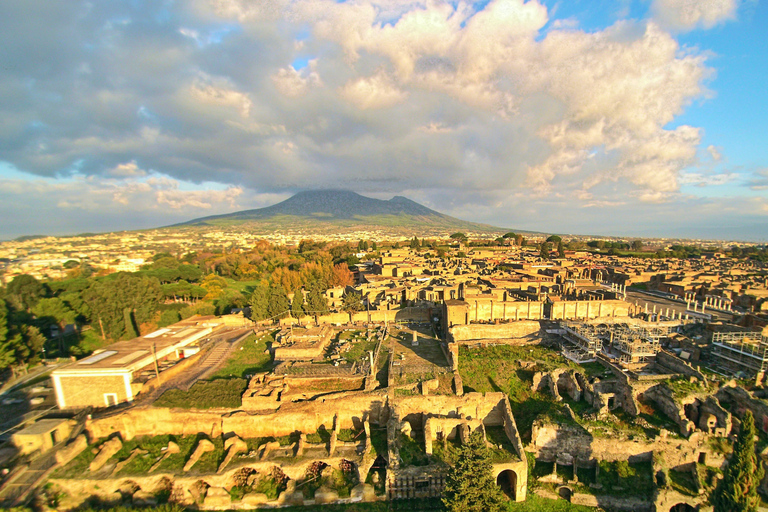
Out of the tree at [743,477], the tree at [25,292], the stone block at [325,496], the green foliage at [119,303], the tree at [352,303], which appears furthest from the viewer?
the tree at [352,303]

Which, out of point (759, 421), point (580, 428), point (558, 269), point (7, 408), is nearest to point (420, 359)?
point (580, 428)

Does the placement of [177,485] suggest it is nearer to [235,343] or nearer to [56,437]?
[56,437]

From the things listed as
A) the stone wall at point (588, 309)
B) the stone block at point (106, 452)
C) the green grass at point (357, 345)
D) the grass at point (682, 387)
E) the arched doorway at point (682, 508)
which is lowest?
the arched doorway at point (682, 508)

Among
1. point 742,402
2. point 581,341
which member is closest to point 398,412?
point 581,341

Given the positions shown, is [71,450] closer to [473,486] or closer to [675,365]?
[473,486]

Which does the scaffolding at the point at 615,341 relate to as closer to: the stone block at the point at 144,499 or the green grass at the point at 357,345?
the green grass at the point at 357,345

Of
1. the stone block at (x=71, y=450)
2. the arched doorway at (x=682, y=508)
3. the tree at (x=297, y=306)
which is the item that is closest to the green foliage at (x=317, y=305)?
the tree at (x=297, y=306)

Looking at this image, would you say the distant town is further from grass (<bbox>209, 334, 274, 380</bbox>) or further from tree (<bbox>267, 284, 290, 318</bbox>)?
tree (<bbox>267, 284, 290, 318</bbox>)
